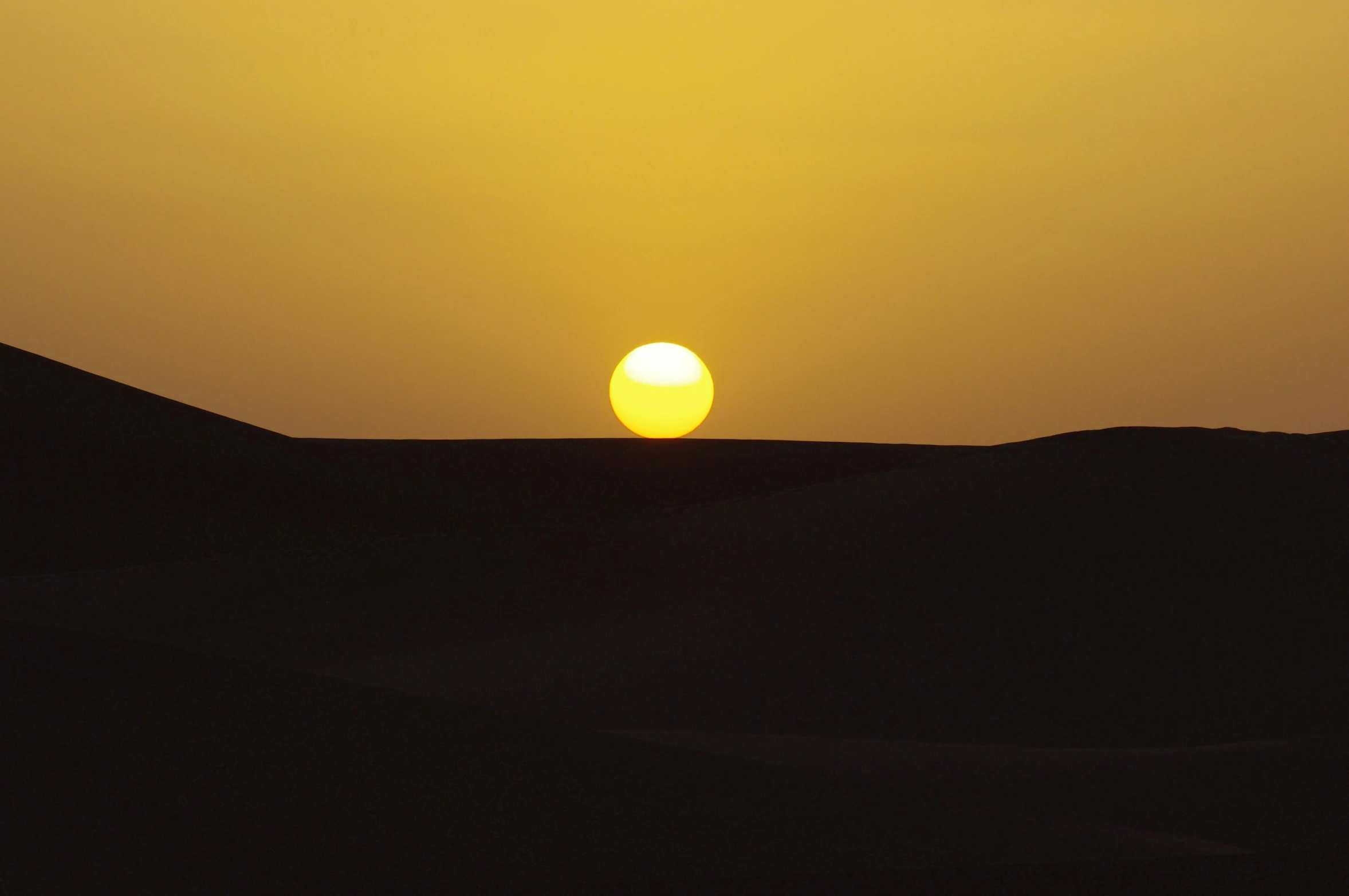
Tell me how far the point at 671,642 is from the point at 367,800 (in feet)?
4.83

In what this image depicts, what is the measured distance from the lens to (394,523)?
4078 mm

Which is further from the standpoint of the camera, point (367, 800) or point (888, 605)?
point (888, 605)

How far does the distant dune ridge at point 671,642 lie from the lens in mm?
1454

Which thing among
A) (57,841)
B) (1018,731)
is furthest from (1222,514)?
(57,841)

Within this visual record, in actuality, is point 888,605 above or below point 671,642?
above

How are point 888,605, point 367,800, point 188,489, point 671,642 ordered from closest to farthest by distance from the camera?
point 367,800, point 671,642, point 888,605, point 188,489

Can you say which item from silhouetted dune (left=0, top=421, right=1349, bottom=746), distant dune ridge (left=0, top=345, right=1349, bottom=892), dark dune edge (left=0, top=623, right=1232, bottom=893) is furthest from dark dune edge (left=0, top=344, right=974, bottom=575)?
dark dune edge (left=0, top=623, right=1232, bottom=893)

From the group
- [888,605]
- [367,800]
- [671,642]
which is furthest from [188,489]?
[367,800]

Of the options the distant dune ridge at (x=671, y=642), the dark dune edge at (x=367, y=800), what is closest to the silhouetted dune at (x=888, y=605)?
the distant dune ridge at (x=671, y=642)

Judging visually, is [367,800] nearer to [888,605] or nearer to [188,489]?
[888,605]

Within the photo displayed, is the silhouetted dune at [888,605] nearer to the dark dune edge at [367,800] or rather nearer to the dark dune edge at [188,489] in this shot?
the dark dune edge at [188,489]

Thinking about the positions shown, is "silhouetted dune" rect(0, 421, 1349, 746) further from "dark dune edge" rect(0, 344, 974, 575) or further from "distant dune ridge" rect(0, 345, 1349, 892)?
"dark dune edge" rect(0, 344, 974, 575)

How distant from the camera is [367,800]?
1.44m

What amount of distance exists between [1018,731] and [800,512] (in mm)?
1719
